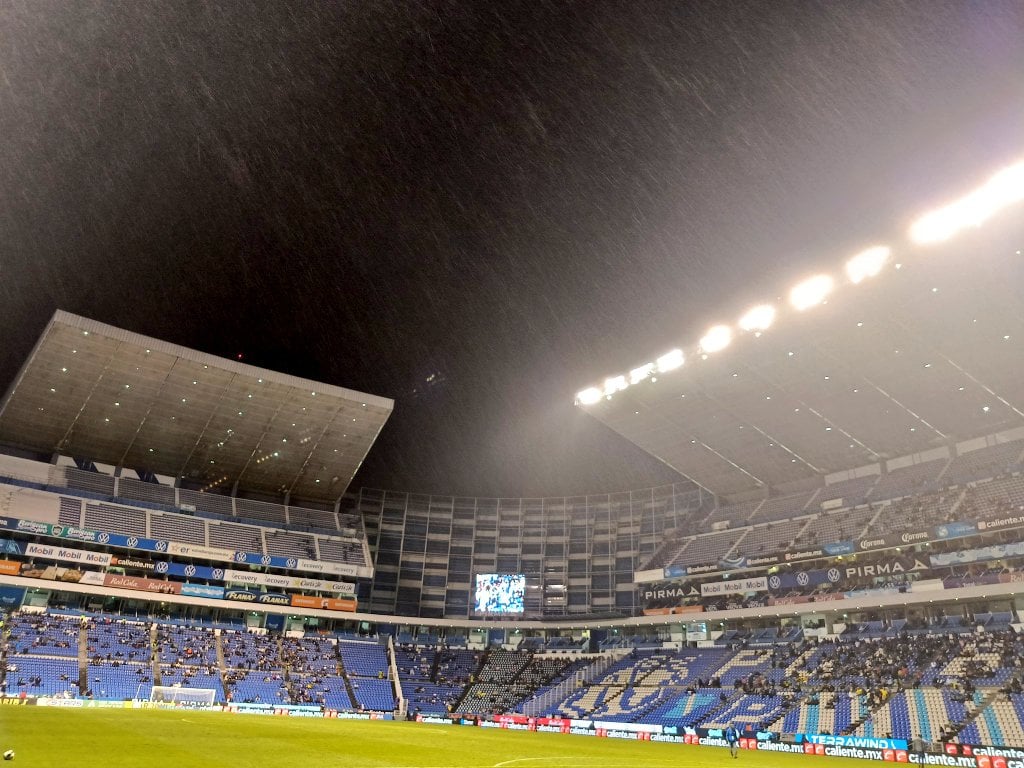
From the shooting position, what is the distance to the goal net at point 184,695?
5053 centimetres

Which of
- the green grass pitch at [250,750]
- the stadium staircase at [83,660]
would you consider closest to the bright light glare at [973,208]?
the green grass pitch at [250,750]

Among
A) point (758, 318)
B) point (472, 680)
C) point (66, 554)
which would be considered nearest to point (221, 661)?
point (66, 554)

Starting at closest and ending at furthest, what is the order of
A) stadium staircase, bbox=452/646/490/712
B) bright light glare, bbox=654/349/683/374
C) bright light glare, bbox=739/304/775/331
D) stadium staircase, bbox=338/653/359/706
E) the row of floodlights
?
the row of floodlights, bright light glare, bbox=739/304/775/331, bright light glare, bbox=654/349/683/374, stadium staircase, bbox=338/653/359/706, stadium staircase, bbox=452/646/490/712

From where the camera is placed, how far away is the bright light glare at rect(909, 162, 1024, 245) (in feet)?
112

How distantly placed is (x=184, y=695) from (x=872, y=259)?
55730 mm

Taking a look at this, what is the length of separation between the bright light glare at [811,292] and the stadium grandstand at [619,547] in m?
0.25

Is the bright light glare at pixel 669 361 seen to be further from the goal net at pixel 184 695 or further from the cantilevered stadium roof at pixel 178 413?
the goal net at pixel 184 695

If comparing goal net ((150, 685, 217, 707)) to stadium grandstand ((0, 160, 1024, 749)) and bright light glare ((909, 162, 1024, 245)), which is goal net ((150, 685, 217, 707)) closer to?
stadium grandstand ((0, 160, 1024, 749))

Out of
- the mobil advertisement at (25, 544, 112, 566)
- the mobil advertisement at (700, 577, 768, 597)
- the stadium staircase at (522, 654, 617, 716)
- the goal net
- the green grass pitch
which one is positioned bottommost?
the green grass pitch

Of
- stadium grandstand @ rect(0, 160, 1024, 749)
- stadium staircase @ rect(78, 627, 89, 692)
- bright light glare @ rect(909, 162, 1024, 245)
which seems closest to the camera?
bright light glare @ rect(909, 162, 1024, 245)

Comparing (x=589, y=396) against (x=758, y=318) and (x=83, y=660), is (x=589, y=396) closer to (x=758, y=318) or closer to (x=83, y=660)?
(x=758, y=318)

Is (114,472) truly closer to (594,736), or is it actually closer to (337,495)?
(337,495)

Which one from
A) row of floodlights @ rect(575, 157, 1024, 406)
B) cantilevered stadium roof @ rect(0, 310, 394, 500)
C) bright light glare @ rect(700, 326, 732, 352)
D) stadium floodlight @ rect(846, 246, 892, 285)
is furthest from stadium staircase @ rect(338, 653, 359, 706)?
stadium floodlight @ rect(846, 246, 892, 285)

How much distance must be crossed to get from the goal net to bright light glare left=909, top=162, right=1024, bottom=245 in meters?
56.8
